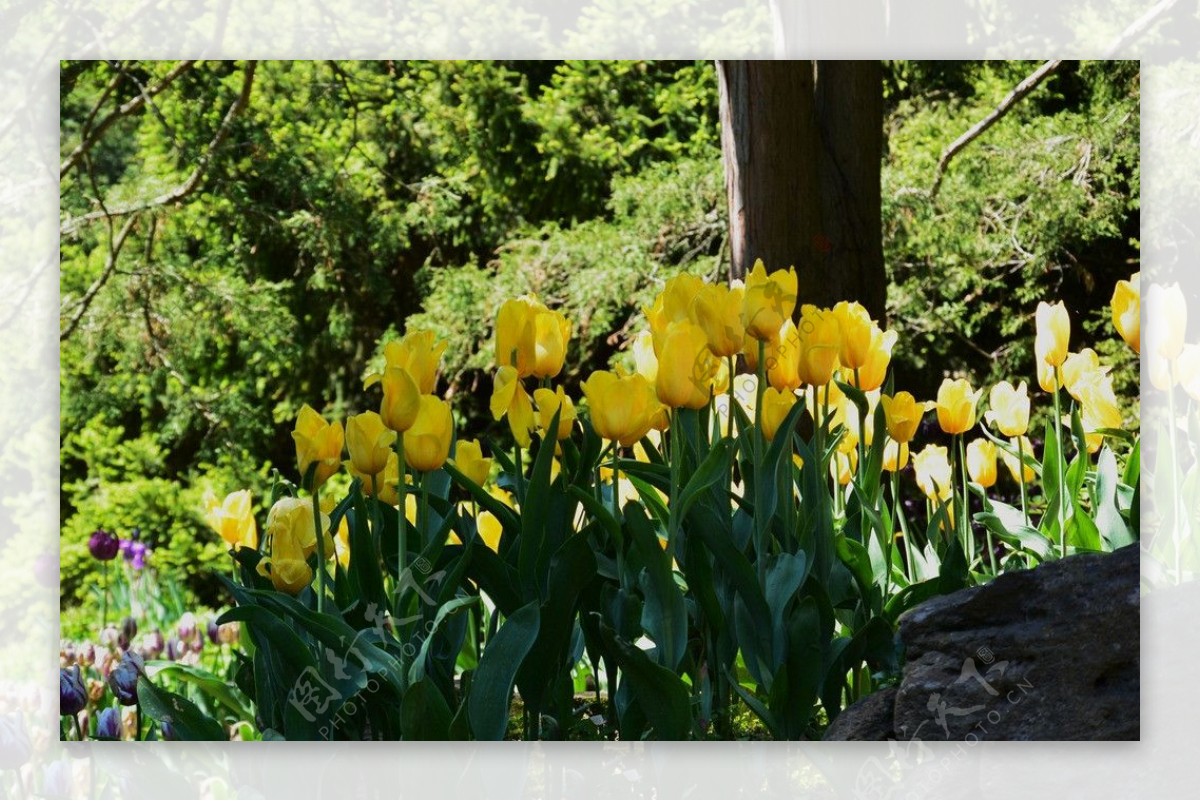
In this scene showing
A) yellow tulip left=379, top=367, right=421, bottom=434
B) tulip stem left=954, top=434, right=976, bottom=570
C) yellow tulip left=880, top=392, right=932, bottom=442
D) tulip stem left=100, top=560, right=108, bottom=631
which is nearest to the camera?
yellow tulip left=379, top=367, right=421, bottom=434

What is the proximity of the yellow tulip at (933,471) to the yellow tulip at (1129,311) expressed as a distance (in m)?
0.31

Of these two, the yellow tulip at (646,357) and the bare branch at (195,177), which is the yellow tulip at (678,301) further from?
the bare branch at (195,177)

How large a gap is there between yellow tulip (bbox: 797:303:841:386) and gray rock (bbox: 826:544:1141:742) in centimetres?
30

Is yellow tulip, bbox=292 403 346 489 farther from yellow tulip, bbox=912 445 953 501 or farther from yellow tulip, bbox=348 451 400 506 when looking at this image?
yellow tulip, bbox=912 445 953 501

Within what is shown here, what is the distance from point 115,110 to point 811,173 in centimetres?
112

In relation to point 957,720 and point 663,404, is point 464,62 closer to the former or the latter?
point 663,404

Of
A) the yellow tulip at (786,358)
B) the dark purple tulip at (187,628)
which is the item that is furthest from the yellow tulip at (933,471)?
the dark purple tulip at (187,628)

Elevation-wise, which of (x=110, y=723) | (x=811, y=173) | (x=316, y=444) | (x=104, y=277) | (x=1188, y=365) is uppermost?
(x=811, y=173)

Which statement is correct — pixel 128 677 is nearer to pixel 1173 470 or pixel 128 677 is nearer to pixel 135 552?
pixel 135 552

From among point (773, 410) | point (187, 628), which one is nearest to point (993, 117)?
point (773, 410)

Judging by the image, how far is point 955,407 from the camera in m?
1.82

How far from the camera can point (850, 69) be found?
209 centimetres

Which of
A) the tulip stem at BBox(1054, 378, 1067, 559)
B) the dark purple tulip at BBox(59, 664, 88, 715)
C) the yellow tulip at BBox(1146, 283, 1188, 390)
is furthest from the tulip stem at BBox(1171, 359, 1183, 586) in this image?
the dark purple tulip at BBox(59, 664, 88, 715)

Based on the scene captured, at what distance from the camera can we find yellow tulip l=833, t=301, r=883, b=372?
159cm
